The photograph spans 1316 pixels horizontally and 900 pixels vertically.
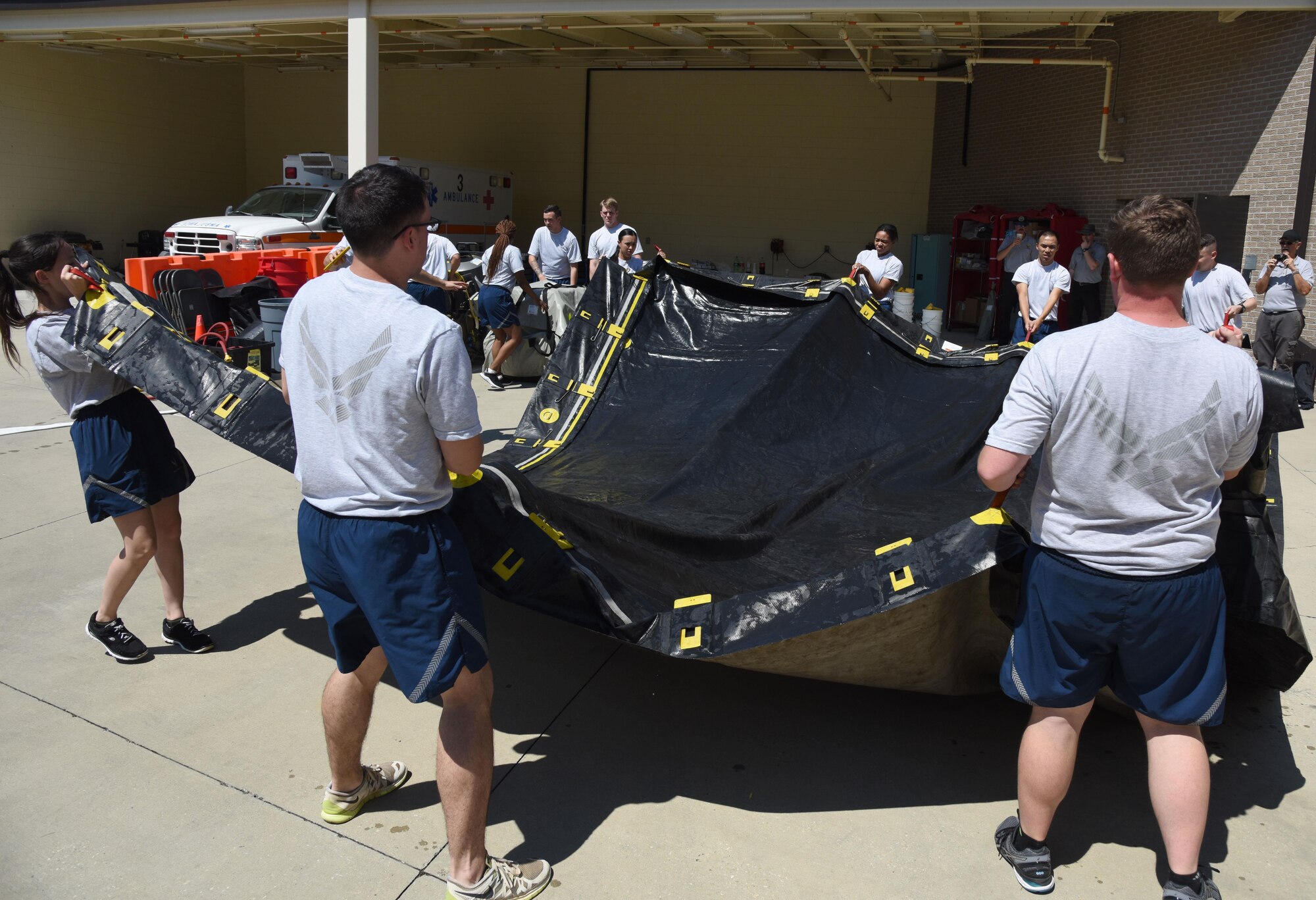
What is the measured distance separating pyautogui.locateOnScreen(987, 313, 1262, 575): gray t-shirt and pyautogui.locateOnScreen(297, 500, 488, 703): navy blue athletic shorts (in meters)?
1.32

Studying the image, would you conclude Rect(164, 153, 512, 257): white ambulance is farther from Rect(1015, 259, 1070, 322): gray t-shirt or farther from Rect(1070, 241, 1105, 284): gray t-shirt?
Rect(1070, 241, 1105, 284): gray t-shirt

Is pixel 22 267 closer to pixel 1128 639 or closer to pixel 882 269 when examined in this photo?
pixel 1128 639

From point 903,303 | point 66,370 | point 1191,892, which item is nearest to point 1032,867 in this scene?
point 1191,892

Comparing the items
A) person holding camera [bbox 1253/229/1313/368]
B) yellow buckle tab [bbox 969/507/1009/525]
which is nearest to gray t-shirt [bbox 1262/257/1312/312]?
person holding camera [bbox 1253/229/1313/368]

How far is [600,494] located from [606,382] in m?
1.53

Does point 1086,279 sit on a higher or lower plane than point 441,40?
lower

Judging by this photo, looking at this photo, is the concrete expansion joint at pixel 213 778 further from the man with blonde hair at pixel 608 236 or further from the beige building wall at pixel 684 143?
the beige building wall at pixel 684 143

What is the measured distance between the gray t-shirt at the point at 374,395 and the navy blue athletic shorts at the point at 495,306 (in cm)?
677

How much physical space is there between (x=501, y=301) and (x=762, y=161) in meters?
11.0

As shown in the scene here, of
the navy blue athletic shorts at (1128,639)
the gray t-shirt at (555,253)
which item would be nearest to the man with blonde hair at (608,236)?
the gray t-shirt at (555,253)

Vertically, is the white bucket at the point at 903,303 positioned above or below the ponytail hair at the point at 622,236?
below

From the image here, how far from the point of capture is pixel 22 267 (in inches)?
130

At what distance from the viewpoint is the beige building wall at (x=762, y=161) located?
1788 cm

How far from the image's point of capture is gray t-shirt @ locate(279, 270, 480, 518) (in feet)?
7.13
